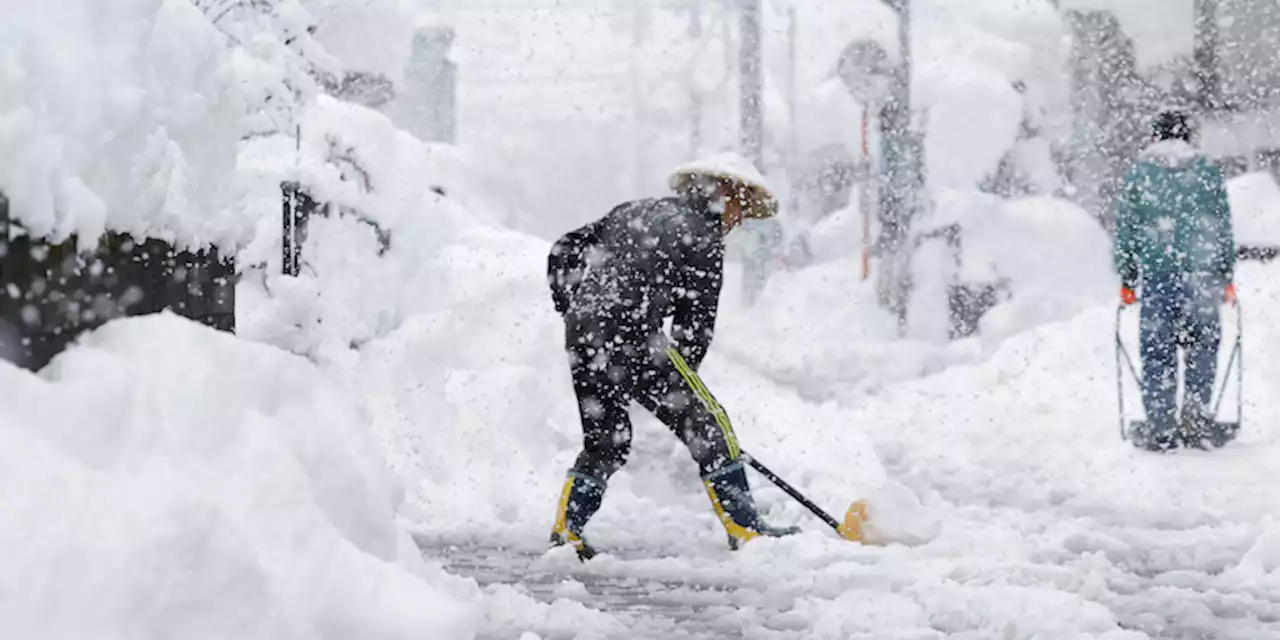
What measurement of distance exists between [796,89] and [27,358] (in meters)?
37.0

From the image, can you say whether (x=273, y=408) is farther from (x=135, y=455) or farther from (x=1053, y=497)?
(x=1053, y=497)

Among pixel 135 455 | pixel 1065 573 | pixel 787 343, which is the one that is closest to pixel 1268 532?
pixel 1065 573

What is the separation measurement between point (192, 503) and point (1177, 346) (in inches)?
325

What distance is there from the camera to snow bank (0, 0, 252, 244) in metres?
2.62

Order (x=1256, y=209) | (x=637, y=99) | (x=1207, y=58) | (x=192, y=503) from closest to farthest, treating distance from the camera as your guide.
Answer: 1. (x=192, y=503)
2. (x=1256, y=209)
3. (x=1207, y=58)
4. (x=637, y=99)

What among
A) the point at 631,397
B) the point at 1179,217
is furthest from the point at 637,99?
the point at 631,397

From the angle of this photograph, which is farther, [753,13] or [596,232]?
[753,13]

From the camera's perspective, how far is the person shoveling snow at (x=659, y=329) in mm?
5793

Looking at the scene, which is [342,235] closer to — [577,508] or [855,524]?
[577,508]

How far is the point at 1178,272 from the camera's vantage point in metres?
9.48

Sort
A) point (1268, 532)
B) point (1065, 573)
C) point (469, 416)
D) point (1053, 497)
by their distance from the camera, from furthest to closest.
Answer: point (469, 416) < point (1053, 497) < point (1268, 532) < point (1065, 573)

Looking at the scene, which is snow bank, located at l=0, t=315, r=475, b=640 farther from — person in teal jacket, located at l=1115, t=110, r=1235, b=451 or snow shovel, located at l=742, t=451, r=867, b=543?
person in teal jacket, located at l=1115, t=110, r=1235, b=451

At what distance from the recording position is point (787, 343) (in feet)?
68.5

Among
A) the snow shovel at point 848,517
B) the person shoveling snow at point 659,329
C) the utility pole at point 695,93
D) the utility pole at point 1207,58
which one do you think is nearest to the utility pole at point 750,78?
the utility pole at point 1207,58
